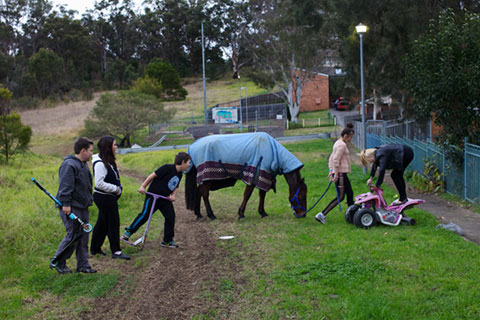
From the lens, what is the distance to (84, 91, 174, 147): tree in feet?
116

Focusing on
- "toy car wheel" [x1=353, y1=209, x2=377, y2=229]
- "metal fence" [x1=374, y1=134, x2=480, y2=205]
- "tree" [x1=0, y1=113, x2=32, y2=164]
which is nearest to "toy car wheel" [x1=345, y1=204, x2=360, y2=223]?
"toy car wheel" [x1=353, y1=209, x2=377, y2=229]

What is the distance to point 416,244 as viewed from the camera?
724 cm

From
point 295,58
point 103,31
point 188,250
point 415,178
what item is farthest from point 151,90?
point 188,250

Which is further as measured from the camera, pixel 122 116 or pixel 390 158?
pixel 122 116

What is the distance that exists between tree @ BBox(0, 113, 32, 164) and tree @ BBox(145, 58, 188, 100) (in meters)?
41.2

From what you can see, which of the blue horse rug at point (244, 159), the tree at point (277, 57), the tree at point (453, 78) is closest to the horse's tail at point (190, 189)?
the blue horse rug at point (244, 159)

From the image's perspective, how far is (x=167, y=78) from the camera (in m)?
65.4

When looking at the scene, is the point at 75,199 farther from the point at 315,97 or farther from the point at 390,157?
the point at 315,97

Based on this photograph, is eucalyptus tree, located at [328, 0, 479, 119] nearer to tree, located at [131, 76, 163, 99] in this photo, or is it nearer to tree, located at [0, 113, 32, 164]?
tree, located at [0, 113, 32, 164]

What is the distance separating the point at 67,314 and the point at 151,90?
54600 mm

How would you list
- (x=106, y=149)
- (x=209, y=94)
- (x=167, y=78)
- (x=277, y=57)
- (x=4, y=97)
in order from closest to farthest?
(x=106, y=149) < (x=4, y=97) < (x=277, y=57) < (x=167, y=78) < (x=209, y=94)

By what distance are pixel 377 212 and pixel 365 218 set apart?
0.23 meters

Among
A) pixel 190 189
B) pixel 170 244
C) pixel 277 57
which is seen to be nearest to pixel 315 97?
pixel 277 57

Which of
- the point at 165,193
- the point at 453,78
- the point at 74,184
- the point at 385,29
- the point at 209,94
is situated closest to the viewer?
the point at 74,184
